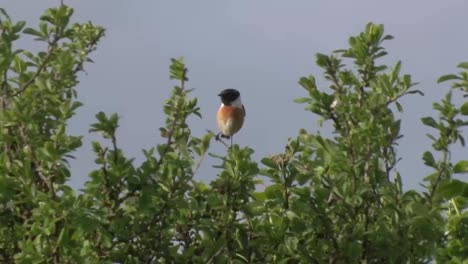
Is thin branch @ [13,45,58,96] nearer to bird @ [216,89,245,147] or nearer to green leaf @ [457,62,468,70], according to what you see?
green leaf @ [457,62,468,70]

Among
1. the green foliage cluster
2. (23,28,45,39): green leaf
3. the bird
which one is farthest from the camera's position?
the bird

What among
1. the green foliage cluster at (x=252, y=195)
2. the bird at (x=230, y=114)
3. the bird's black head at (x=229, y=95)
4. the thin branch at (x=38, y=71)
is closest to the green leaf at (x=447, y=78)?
the green foliage cluster at (x=252, y=195)

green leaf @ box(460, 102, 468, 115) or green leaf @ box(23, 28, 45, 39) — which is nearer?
green leaf @ box(460, 102, 468, 115)

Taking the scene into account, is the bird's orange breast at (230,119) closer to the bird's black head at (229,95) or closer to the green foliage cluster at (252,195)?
the bird's black head at (229,95)

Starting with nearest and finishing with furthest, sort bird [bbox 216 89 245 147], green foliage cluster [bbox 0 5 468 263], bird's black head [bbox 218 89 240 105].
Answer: green foliage cluster [bbox 0 5 468 263]
bird [bbox 216 89 245 147]
bird's black head [bbox 218 89 240 105]

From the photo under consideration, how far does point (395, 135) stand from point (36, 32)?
2.80 m

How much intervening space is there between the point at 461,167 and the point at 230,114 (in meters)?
4.51

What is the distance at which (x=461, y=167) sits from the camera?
24.8 ft

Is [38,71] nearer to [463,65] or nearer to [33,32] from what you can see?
→ [33,32]

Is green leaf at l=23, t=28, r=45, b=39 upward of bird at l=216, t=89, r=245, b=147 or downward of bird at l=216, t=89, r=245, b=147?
downward

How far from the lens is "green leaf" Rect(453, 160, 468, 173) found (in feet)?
24.8

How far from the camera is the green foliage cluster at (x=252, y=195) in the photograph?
6.89m

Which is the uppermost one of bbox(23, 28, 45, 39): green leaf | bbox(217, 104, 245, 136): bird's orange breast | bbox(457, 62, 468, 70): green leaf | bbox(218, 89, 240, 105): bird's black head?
bbox(218, 89, 240, 105): bird's black head

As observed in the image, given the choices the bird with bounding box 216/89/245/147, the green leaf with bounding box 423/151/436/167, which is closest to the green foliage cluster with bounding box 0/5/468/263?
the green leaf with bounding box 423/151/436/167
